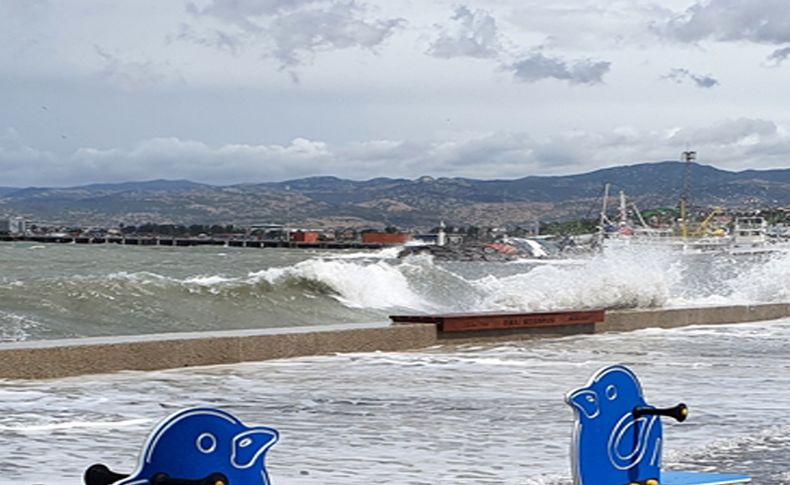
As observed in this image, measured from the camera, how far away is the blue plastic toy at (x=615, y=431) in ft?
16.0

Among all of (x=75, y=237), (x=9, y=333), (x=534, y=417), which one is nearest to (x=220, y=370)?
(x=534, y=417)

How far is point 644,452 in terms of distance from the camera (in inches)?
209

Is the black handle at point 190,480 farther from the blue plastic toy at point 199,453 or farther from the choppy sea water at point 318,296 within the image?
the choppy sea water at point 318,296

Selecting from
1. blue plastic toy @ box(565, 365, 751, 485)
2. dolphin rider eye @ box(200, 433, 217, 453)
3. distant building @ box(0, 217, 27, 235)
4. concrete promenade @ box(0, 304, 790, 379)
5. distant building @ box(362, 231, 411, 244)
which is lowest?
concrete promenade @ box(0, 304, 790, 379)

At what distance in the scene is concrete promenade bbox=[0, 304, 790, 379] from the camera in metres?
11.2

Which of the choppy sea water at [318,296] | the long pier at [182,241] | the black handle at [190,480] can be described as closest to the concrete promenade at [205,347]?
the choppy sea water at [318,296]

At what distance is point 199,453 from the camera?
3641 mm

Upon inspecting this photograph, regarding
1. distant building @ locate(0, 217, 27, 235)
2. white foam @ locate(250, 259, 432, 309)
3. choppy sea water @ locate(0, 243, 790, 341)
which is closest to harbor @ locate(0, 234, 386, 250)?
distant building @ locate(0, 217, 27, 235)

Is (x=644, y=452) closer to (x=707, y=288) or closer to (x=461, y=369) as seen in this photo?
(x=461, y=369)

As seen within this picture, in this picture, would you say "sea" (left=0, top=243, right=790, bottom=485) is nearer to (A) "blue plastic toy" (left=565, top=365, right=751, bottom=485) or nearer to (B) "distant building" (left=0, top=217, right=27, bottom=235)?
(A) "blue plastic toy" (left=565, top=365, right=751, bottom=485)

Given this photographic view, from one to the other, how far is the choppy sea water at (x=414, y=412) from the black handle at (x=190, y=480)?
3516mm

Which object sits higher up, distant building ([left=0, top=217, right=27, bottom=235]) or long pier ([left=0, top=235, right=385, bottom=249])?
distant building ([left=0, top=217, right=27, bottom=235])

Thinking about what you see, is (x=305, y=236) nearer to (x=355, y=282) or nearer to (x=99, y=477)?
(x=355, y=282)

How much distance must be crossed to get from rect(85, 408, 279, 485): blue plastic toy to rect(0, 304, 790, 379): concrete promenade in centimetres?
756
